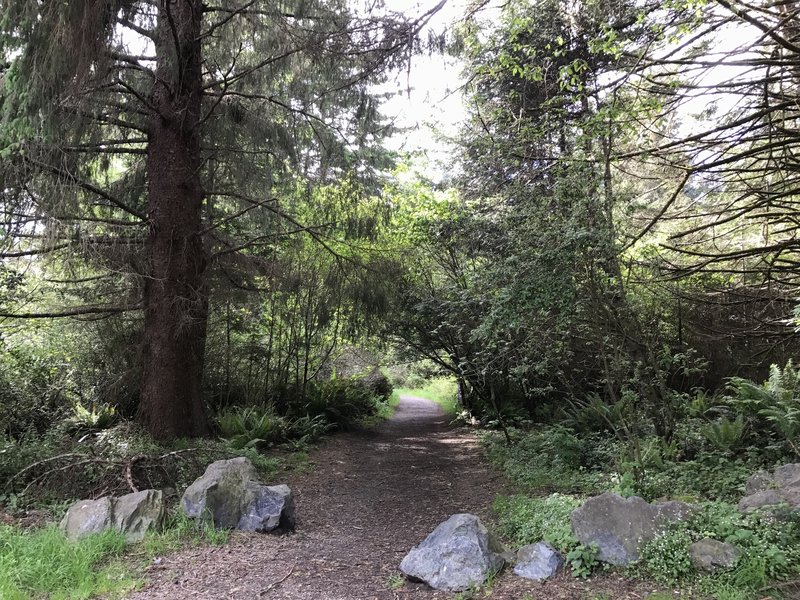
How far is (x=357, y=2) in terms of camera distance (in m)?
6.14

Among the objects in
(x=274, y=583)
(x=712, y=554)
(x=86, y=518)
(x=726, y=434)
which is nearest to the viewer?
(x=712, y=554)

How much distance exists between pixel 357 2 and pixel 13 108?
384cm

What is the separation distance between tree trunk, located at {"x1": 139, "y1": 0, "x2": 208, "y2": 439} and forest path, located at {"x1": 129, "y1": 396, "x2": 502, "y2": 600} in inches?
84.6

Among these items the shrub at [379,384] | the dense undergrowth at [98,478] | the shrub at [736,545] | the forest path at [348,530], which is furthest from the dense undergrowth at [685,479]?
the shrub at [379,384]

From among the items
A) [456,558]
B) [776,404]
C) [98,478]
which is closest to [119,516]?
[98,478]

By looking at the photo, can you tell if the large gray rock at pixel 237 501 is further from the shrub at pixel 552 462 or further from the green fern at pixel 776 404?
the green fern at pixel 776 404

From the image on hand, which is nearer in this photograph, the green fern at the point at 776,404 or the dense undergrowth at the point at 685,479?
the dense undergrowth at the point at 685,479

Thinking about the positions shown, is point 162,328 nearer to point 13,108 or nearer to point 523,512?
point 13,108

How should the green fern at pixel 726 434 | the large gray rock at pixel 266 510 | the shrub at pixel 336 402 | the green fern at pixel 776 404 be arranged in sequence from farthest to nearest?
1. the shrub at pixel 336 402
2. the green fern at pixel 726 434
3. the green fern at pixel 776 404
4. the large gray rock at pixel 266 510

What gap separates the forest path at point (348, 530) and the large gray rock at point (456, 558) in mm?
123

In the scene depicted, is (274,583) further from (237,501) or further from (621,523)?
(621,523)

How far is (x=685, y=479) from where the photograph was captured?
5.54 m

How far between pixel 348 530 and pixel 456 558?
1.81 metres

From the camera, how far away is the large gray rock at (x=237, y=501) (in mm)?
4781
